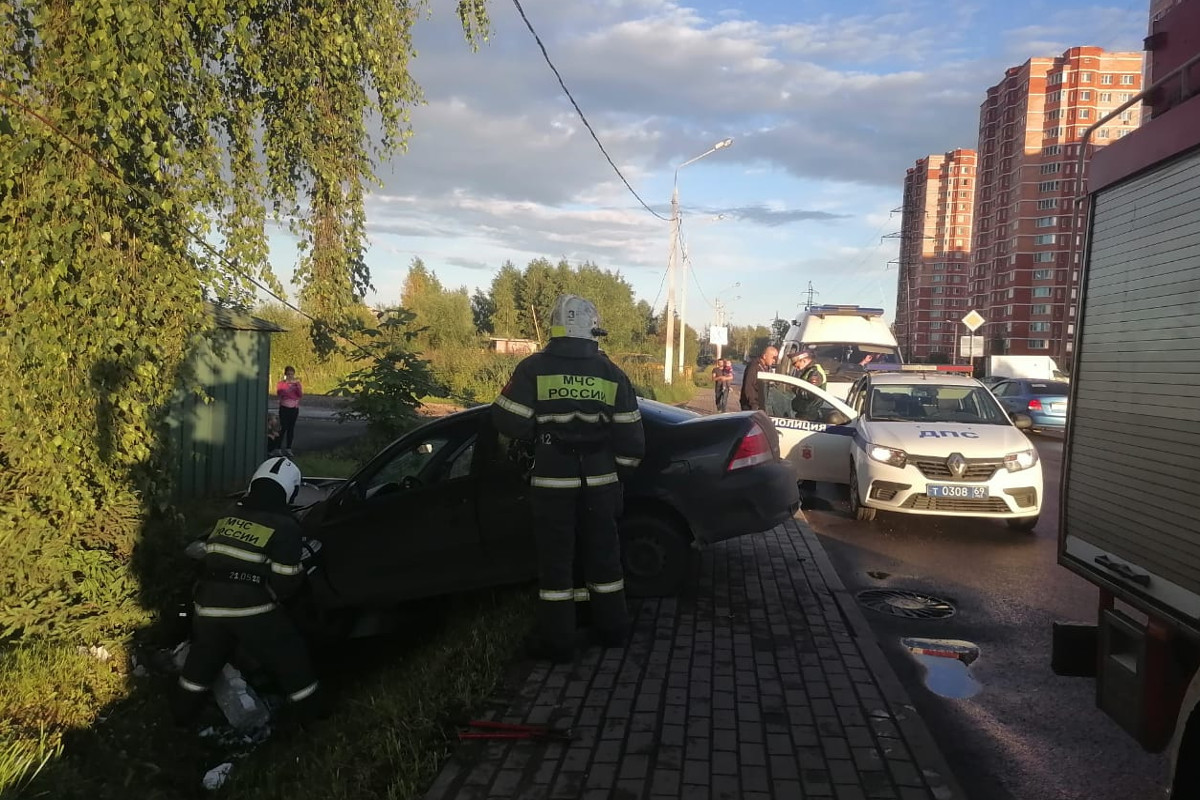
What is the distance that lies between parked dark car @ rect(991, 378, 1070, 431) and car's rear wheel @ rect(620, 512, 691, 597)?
15.4 m

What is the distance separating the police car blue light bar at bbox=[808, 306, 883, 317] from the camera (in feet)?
59.9

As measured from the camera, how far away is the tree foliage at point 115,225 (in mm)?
4297

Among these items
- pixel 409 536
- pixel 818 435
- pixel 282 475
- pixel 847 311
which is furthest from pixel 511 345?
pixel 282 475

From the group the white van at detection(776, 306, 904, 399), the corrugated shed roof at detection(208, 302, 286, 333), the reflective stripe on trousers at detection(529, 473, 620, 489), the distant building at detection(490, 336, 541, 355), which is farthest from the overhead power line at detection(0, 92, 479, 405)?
the distant building at detection(490, 336, 541, 355)

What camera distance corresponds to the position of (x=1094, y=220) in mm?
3488

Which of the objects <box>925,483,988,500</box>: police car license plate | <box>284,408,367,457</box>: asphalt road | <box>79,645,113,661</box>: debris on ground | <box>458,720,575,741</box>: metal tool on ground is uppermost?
<box>925,483,988,500</box>: police car license plate

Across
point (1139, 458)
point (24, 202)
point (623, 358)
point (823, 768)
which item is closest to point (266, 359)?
point (24, 202)

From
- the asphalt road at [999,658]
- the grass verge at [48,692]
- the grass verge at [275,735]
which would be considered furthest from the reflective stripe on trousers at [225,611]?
the asphalt road at [999,658]

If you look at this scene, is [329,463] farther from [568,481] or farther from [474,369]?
[474,369]

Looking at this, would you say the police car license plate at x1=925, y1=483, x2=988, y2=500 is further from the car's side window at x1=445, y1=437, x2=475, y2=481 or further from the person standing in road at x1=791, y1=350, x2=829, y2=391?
the car's side window at x1=445, y1=437, x2=475, y2=481

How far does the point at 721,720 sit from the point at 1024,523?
5.94 metres

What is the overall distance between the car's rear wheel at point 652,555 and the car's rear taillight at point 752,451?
0.61 metres

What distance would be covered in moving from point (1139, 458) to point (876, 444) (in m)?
5.88

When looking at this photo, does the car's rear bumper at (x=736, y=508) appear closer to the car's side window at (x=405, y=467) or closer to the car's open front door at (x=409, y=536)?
the car's open front door at (x=409, y=536)
